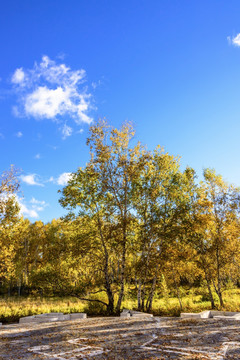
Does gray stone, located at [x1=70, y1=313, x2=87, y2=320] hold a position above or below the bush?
above

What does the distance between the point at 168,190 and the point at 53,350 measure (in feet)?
41.2

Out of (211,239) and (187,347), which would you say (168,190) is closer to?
(211,239)

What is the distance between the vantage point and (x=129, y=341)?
26.1 ft

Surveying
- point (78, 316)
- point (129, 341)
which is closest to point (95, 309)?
point (78, 316)

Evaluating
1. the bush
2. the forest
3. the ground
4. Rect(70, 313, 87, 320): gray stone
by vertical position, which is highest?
the forest

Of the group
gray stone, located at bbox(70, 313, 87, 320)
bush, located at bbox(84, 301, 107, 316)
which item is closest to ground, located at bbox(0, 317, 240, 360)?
gray stone, located at bbox(70, 313, 87, 320)

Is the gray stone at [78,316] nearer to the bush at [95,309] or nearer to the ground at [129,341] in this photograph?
the bush at [95,309]

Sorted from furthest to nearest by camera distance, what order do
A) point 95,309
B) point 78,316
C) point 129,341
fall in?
point 95,309 < point 78,316 < point 129,341

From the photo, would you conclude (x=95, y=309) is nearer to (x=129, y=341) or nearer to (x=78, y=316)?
(x=78, y=316)

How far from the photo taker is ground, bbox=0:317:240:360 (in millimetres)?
6535

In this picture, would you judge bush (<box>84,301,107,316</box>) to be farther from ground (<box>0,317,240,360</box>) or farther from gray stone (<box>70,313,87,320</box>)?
ground (<box>0,317,240,360</box>)

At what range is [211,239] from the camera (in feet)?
60.4

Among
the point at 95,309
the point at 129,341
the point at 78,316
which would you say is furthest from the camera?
the point at 95,309

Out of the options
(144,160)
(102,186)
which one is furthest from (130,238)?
(144,160)
